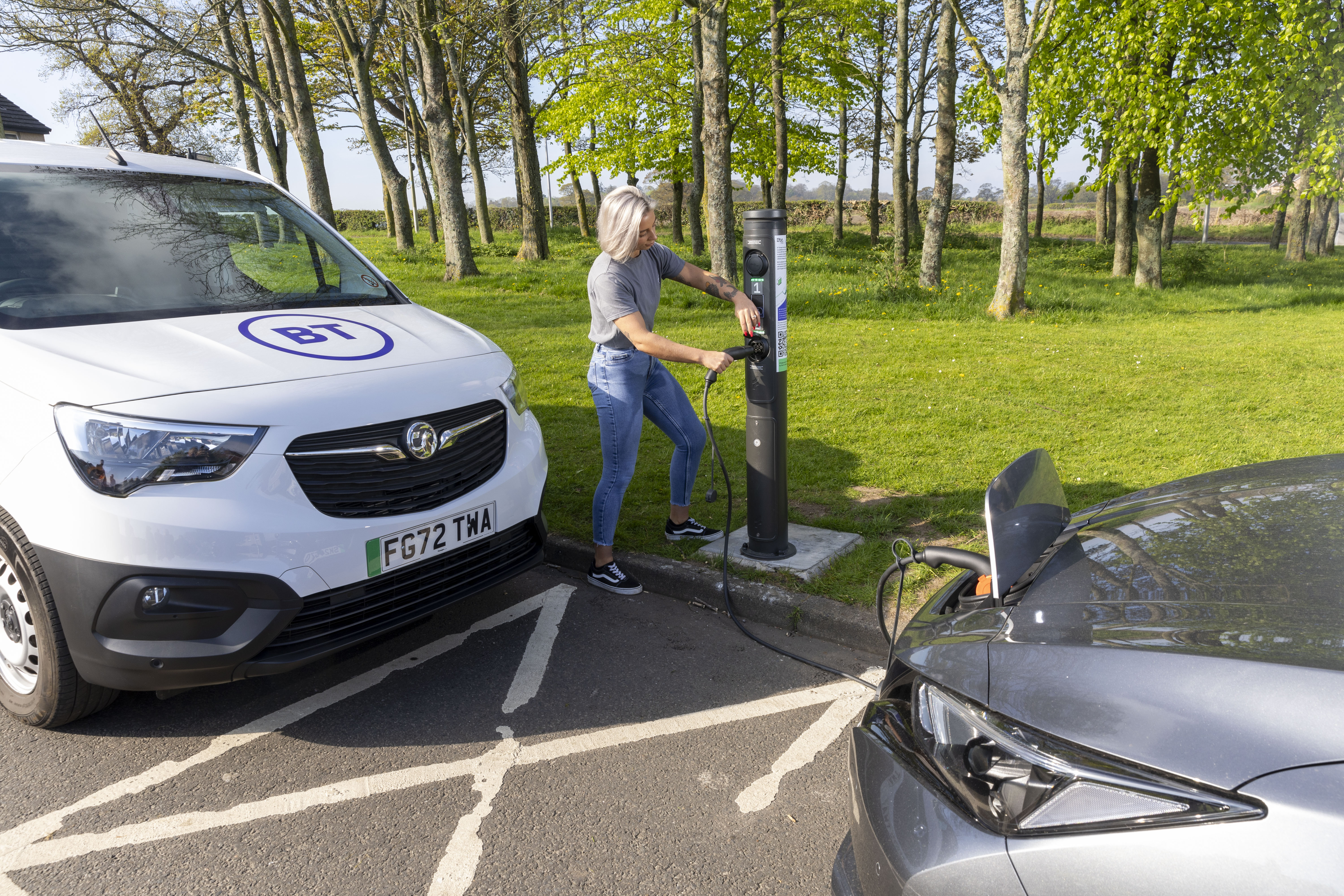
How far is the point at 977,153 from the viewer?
99.7 feet

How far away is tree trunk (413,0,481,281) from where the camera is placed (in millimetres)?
15250

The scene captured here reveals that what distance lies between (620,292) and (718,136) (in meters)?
9.16

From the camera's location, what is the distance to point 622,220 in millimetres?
3701

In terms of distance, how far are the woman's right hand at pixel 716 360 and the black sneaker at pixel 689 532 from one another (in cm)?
129

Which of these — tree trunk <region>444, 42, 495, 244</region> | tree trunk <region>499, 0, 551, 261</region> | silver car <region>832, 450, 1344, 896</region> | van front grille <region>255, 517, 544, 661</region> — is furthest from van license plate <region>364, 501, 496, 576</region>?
tree trunk <region>444, 42, 495, 244</region>

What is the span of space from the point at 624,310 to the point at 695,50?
547 inches

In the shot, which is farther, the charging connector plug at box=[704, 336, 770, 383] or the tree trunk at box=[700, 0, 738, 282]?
the tree trunk at box=[700, 0, 738, 282]

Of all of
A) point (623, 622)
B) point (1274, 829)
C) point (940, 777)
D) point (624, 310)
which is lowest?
point (623, 622)

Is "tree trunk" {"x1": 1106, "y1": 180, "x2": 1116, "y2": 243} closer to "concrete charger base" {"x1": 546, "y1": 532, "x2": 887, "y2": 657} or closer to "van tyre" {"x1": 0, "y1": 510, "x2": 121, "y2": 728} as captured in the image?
"concrete charger base" {"x1": 546, "y1": 532, "x2": 887, "y2": 657}

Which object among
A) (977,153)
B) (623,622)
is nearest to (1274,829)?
(623,622)

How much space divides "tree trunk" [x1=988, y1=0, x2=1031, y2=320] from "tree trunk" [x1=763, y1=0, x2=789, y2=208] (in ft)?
19.2

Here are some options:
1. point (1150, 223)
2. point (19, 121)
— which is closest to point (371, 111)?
point (1150, 223)

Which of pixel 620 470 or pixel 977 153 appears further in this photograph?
pixel 977 153

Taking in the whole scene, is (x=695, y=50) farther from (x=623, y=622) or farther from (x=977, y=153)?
(x=977, y=153)
